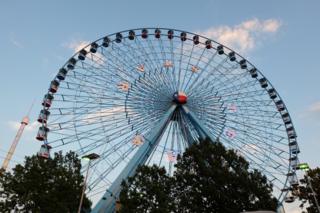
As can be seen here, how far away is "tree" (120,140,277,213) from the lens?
24281mm

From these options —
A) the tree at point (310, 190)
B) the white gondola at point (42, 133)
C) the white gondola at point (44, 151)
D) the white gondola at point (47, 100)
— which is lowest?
the tree at point (310, 190)

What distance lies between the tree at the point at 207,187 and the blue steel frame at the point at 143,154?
160 centimetres

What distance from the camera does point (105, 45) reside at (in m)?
35.5

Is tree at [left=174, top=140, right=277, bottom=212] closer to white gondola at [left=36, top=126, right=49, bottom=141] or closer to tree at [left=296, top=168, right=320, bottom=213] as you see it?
tree at [left=296, top=168, right=320, bottom=213]

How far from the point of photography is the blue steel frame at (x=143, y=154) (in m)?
26.1

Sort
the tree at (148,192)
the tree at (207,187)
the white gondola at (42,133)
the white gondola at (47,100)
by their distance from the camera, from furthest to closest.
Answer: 1. the white gondola at (47,100)
2. the white gondola at (42,133)
3. the tree at (207,187)
4. the tree at (148,192)

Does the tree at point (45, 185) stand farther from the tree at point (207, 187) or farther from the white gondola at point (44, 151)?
the tree at point (207, 187)

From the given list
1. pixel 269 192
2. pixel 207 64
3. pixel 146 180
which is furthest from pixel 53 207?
pixel 207 64

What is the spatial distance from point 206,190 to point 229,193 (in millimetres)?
1709

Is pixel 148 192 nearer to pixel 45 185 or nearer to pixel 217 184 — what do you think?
pixel 217 184

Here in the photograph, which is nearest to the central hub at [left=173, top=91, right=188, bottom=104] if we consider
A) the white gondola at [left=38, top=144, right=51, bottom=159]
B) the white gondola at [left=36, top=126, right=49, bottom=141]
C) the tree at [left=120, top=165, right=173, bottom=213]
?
the tree at [left=120, top=165, right=173, bottom=213]

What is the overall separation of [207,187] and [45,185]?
1364 cm

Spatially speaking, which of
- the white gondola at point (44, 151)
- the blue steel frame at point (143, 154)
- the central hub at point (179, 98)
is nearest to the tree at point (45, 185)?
the white gondola at point (44, 151)

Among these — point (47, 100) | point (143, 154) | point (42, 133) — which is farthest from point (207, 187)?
point (47, 100)
